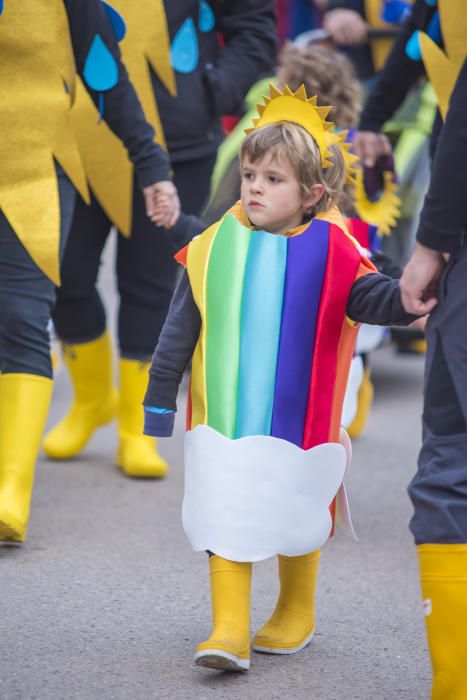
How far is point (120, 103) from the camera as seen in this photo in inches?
140

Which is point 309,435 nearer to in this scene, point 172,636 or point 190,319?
point 190,319

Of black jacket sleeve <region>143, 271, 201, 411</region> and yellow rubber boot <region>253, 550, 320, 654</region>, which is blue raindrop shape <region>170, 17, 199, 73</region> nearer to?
black jacket sleeve <region>143, 271, 201, 411</region>

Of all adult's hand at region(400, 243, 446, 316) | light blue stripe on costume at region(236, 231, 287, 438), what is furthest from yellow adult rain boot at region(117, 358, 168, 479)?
adult's hand at region(400, 243, 446, 316)

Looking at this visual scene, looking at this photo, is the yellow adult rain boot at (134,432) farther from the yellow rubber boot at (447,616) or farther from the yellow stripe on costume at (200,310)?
the yellow rubber boot at (447,616)

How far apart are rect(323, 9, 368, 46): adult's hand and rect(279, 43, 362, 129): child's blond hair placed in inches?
60.8

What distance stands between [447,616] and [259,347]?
Result: 2.24 feet

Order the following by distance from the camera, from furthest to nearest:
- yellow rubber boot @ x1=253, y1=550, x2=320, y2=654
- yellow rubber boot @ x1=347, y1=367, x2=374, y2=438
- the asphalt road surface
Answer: yellow rubber boot @ x1=347, y1=367, x2=374, y2=438
yellow rubber boot @ x1=253, y1=550, x2=320, y2=654
the asphalt road surface

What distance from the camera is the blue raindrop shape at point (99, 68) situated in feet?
11.3

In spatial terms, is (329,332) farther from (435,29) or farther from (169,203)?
(435,29)

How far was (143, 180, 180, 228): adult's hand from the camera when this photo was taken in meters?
3.63

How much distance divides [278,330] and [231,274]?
158mm

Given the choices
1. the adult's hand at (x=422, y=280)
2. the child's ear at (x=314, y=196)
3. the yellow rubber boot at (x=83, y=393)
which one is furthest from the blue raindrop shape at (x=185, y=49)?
the adult's hand at (x=422, y=280)

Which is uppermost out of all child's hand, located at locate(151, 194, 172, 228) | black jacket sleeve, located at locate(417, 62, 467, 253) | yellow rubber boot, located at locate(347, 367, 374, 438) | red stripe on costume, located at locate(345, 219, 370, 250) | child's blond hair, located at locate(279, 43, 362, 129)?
black jacket sleeve, located at locate(417, 62, 467, 253)

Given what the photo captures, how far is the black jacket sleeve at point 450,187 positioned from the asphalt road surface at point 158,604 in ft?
3.12
